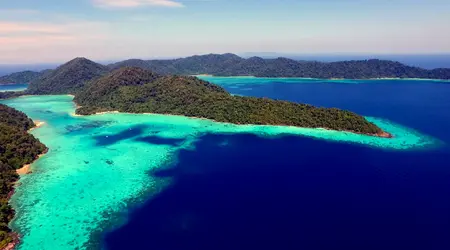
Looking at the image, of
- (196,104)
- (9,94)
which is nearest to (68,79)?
(9,94)

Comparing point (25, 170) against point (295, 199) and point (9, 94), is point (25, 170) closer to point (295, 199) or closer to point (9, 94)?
point (295, 199)

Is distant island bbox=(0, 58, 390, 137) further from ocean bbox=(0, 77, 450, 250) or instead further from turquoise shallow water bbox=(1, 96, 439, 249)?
ocean bbox=(0, 77, 450, 250)

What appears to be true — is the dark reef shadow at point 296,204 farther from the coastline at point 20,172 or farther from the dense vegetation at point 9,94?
the dense vegetation at point 9,94

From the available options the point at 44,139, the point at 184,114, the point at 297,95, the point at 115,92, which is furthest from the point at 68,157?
the point at 297,95

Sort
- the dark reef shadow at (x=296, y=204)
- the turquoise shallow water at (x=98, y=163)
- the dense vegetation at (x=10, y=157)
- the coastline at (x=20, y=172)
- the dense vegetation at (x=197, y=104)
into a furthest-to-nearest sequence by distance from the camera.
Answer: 1. the dense vegetation at (x=197, y=104)
2. the dense vegetation at (x=10, y=157)
3. the turquoise shallow water at (x=98, y=163)
4. the dark reef shadow at (x=296, y=204)
5. the coastline at (x=20, y=172)

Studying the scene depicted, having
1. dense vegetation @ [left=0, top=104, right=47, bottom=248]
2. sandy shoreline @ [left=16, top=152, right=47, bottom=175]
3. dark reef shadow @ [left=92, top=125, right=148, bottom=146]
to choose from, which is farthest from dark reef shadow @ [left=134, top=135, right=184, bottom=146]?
sandy shoreline @ [left=16, top=152, right=47, bottom=175]

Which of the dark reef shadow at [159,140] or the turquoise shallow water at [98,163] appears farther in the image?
the dark reef shadow at [159,140]

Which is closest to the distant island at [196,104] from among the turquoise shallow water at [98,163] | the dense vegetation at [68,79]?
the turquoise shallow water at [98,163]

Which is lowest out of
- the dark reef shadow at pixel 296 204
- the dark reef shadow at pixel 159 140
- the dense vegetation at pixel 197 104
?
the dark reef shadow at pixel 296 204
